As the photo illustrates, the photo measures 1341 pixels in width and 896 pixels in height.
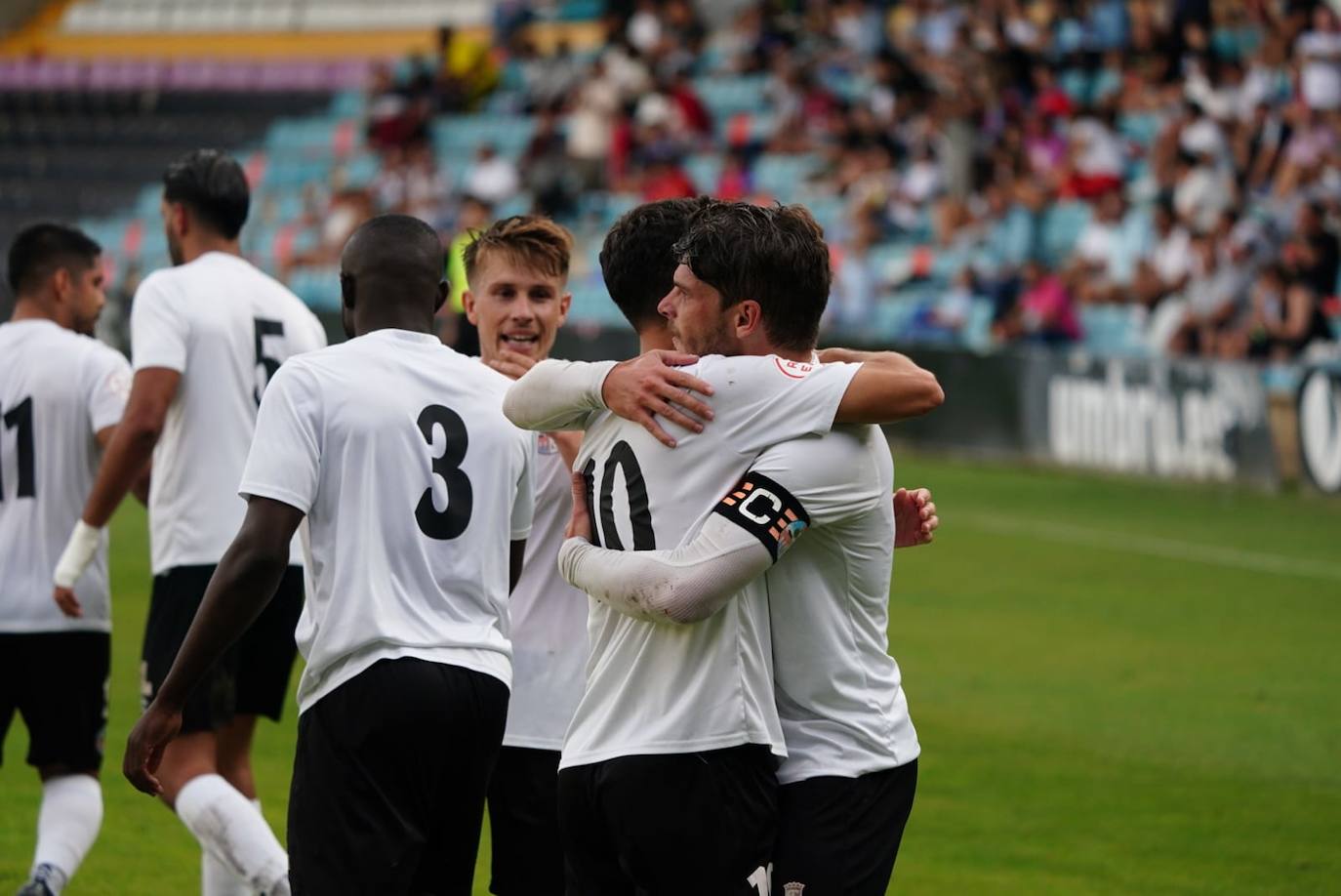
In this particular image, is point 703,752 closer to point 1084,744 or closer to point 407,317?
point 407,317

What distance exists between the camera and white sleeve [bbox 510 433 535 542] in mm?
4645

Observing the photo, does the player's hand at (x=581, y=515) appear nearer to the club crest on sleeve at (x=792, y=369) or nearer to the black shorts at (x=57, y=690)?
the club crest on sleeve at (x=792, y=369)

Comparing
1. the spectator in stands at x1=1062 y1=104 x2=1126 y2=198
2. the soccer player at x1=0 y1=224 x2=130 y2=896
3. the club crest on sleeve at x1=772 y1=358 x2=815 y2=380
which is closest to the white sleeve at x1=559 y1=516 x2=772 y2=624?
the club crest on sleeve at x1=772 y1=358 x2=815 y2=380

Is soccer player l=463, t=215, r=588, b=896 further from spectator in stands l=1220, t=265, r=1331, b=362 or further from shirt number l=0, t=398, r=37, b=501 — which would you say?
spectator in stands l=1220, t=265, r=1331, b=362

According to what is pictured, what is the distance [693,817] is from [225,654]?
2.41m

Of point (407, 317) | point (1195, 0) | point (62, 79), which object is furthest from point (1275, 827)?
point (62, 79)

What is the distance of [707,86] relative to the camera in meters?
28.8

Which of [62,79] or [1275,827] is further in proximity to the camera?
[62,79]

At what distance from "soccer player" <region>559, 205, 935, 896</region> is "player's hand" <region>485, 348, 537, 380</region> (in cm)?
112

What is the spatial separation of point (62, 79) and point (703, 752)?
3573 centimetres

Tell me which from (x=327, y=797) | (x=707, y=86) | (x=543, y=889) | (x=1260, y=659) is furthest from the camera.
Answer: (x=707, y=86)

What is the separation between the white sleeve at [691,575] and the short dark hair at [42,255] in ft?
10.8

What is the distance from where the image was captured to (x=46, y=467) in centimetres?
618

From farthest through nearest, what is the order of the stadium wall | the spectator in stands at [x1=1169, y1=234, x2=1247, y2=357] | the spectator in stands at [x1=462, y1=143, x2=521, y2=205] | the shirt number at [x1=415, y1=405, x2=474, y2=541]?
the spectator in stands at [x1=462, y1=143, x2=521, y2=205], the spectator in stands at [x1=1169, y1=234, x2=1247, y2=357], the stadium wall, the shirt number at [x1=415, y1=405, x2=474, y2=541]
